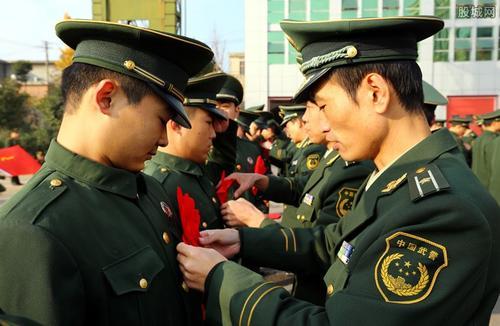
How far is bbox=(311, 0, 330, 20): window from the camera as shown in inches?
948

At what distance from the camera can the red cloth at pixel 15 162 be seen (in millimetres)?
9977

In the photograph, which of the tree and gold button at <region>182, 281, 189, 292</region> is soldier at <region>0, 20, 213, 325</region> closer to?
gold button at <region>182, 281, 189, 292</region>

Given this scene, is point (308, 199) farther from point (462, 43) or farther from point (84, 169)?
point (462, 43)

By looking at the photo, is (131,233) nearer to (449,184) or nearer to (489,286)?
(449,184)

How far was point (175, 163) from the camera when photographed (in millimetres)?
2953

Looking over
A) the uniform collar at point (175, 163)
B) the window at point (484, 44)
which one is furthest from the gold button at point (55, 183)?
the window at point (484, 44)

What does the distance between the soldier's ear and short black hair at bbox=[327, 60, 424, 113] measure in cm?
93

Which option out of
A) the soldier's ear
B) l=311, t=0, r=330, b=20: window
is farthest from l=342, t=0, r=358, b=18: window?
the soldier's ear

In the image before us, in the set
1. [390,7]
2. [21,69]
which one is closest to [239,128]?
[390,7]

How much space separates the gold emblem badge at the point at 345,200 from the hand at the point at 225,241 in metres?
0.81

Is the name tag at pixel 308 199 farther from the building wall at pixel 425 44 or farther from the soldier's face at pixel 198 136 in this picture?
the building wall at pixel 425 44

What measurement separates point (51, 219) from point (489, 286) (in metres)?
1.54

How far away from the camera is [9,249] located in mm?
1334

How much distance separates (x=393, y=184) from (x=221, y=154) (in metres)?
2.93
